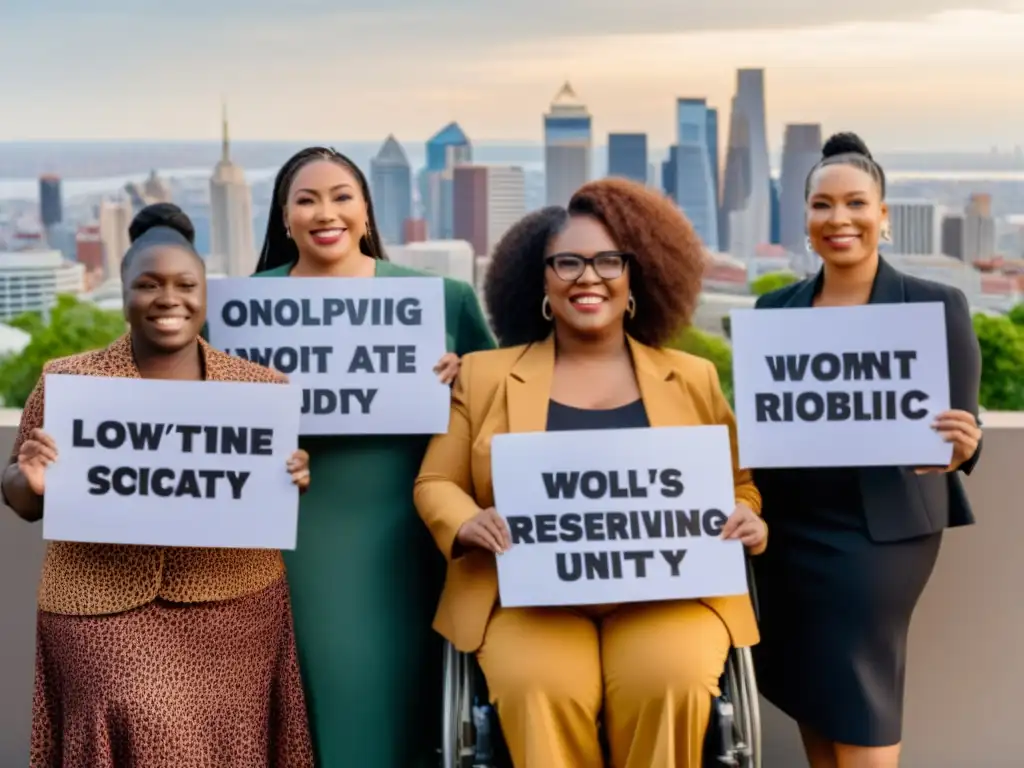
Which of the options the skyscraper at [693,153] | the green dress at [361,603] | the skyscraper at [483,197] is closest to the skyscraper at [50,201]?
the skyscraper at [483,197]

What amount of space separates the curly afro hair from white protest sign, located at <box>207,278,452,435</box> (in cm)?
18

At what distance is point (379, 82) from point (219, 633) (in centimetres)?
1182

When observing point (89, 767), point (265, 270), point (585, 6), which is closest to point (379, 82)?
point (585, 6)

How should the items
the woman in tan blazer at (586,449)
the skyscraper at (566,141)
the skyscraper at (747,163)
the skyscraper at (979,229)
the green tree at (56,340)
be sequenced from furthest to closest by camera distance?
the skyscraper at (747,163)
the skyscraper at (979,229)
the skyscraper at (566,141)
the green tree at (56,340)
the woman in tan blazer at (586,449)

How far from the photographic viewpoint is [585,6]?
14547 mm

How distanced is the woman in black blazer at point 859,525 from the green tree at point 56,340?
337 centimetres

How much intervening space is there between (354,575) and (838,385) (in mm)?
1238

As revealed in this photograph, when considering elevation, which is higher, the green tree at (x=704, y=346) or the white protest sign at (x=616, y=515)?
the green tree at (x=704, y=346)

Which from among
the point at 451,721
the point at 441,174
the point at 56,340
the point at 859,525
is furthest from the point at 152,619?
the point at 441,174

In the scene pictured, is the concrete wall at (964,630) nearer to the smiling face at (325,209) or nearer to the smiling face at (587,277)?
the smiling face at (325,209)

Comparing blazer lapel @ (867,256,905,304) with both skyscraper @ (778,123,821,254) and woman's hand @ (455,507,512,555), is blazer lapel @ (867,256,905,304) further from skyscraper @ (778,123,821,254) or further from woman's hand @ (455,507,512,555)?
skyscraper @ (778,123,821,254)

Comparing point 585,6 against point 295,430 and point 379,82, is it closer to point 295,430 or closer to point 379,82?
point 379,82

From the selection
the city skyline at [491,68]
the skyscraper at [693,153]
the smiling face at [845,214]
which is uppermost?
the city skyline at [491,68]

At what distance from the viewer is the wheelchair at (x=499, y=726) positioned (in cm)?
286
